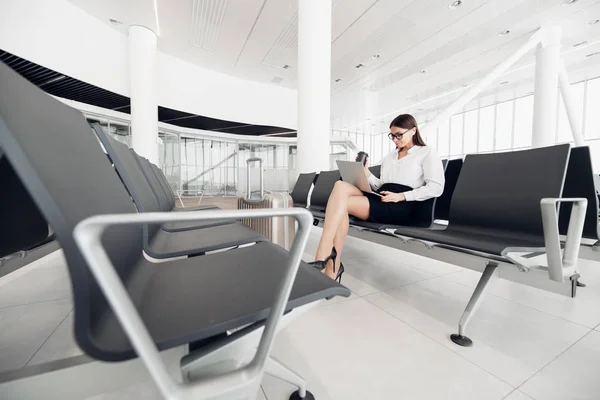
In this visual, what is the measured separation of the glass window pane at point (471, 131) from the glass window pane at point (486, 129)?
0.69 ft

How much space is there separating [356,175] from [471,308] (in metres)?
1.11

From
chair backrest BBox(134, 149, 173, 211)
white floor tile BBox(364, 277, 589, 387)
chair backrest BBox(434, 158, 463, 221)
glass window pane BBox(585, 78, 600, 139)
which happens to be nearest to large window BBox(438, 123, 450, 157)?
glass window pane BBox(585, 78, 600, 139)

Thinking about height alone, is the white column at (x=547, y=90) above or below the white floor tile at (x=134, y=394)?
above

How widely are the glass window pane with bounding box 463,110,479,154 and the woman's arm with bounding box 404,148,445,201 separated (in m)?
13.3

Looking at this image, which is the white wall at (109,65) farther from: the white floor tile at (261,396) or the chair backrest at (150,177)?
the white floor tile at (261,396)

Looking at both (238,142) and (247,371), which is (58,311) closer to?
(247,371)

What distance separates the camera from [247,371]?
0.52m

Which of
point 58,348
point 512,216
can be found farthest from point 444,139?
point 58,348

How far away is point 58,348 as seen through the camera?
3.78ft

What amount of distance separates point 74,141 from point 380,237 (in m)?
1.65

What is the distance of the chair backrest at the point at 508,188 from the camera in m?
1.40

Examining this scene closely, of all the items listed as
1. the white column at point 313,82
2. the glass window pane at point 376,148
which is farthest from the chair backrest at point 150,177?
the glass window pane at point 376,148

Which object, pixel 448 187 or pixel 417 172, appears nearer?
pixel 417 172

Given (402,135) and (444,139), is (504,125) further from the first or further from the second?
(402,135)
